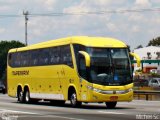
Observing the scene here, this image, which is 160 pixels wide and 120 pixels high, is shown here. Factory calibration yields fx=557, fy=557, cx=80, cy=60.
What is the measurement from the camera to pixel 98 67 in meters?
26.5

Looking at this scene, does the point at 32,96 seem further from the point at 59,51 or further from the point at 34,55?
the point at 59,51

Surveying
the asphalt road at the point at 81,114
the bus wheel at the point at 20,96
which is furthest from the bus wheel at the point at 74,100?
the bus wheel at the point at 20,96

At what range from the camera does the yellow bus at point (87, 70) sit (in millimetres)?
26406

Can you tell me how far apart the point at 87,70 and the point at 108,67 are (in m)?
1.02

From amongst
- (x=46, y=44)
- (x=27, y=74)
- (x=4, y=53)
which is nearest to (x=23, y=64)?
(x=27, y=74)

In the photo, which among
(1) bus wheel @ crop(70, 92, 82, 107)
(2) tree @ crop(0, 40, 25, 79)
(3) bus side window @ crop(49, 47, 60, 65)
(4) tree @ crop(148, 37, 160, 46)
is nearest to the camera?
(1) bus wheel @ crop(70, 92, 82, 107)

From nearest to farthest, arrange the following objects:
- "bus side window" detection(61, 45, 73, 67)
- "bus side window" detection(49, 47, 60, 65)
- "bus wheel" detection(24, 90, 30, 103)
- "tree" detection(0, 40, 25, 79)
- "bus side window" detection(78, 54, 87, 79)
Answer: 1. "bus side window" detection(78, 54, 87, 79)
2. "bus side window" detection(61, 45, 73, 67)
3. "bus side window" detection(49, 47, 60, 65)
4. "bus wheel" detection(24, 90, 30, 103)
5. "tree" detection(0, 40, 25, 79)

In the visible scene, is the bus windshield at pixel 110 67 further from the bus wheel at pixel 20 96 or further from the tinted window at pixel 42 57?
the bus wheel at pixel 20 96

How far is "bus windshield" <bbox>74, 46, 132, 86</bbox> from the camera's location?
2647 cm

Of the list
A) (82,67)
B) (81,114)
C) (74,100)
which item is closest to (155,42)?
(74,100)

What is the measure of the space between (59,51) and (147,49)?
355 ft

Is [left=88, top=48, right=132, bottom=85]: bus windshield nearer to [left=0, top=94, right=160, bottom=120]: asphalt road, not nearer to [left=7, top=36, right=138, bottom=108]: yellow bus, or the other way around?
[left=7, top=36, right=138, bottom=108]: yellow bus

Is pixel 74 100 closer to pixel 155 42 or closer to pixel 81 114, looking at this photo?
pixel 81 114

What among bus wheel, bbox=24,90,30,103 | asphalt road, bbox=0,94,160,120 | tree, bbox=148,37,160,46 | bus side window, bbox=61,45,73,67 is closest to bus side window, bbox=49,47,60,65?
bus side window, bbox=61,45,73,67
